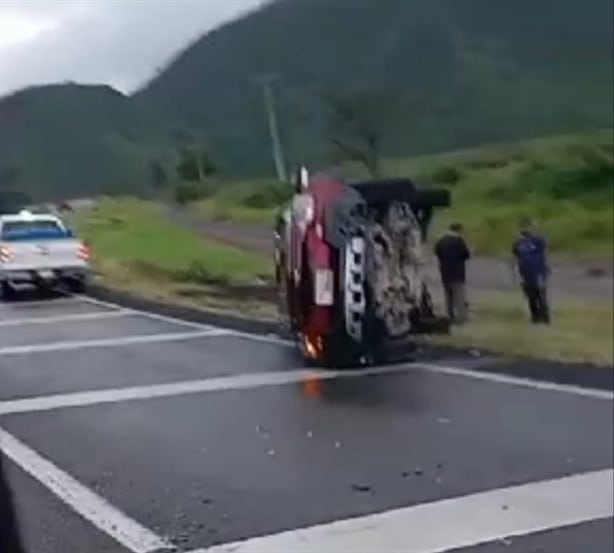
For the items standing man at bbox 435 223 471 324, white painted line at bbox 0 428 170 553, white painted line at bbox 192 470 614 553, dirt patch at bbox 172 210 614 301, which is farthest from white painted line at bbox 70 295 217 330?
standing man at bbox 435 223 471 324

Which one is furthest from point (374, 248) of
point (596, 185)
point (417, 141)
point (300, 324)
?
point (300, 324)

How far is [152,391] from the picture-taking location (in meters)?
2.89

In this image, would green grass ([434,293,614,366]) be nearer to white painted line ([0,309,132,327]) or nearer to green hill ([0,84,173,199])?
green hill ([0,84,173,199])

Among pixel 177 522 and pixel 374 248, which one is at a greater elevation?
pixel 374 248

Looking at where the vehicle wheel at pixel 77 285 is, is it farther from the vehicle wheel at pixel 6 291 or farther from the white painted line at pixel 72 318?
the vehicle wheel at pixel 6 291

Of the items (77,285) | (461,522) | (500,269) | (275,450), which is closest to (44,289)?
(77,285)

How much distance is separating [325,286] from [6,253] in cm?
87

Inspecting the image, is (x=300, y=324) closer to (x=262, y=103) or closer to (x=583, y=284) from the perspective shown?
(x=262, y=103)

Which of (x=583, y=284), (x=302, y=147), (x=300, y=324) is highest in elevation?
(x=302, y=147)

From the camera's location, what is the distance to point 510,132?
2.85ft

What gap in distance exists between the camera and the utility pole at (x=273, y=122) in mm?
1016

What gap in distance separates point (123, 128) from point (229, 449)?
1245 mm

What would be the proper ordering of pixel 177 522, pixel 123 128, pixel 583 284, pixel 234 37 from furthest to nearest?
pixel 177 522, pixel 123 128, pixel 234 37, pixel 583 284

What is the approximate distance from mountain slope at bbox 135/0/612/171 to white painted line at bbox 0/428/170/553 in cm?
106
